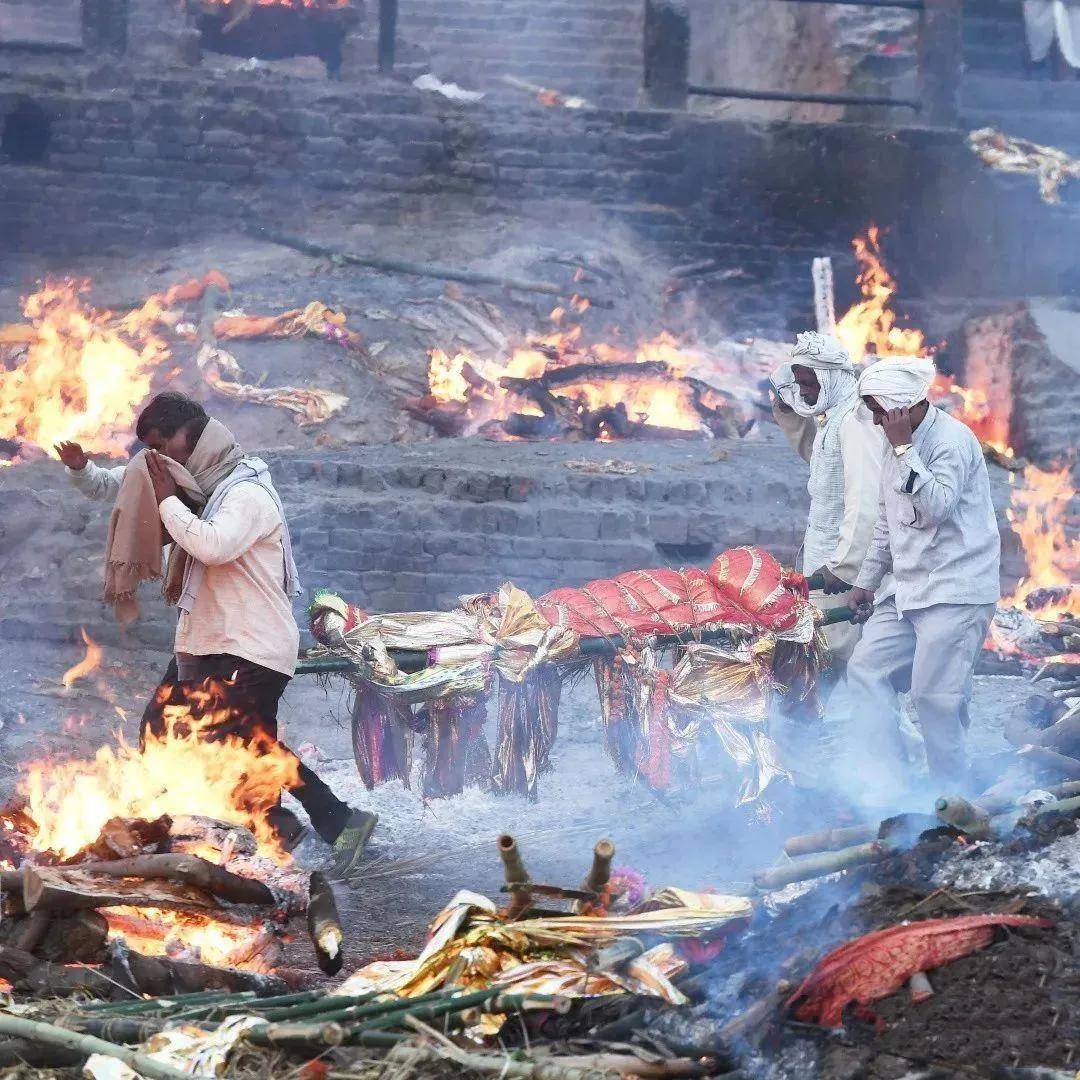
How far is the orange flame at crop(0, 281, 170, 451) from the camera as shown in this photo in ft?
40.6

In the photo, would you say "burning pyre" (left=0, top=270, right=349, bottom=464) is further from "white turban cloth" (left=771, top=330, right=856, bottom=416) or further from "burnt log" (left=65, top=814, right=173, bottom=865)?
"burnt log" (left=65, top=814, right=173, bottom=865)

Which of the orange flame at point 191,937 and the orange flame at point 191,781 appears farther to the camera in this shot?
the orange flame at point 191,781

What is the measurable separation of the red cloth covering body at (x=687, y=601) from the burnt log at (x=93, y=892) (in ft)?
6.43

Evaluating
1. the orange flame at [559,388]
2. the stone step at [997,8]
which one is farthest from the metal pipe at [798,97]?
the orange flame at [559,388]

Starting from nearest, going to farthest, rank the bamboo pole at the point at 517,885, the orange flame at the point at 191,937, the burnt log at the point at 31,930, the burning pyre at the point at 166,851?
the bamboo pole at the point at 517,885
the burnt log at the point at 31,930
the burning pyre at the point at 166,851
the orange flame at the point at 191,937

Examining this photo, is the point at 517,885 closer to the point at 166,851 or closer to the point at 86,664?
the point at 166,851

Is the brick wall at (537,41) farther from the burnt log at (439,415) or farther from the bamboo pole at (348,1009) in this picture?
the bamboo pole at (348,1009)

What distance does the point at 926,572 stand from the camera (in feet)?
21.7

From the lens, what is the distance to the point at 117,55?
641 inches

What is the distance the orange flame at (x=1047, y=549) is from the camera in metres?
10.6

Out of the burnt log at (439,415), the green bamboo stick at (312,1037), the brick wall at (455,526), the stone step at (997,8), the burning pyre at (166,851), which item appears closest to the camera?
Result: the green bamboo stick at (312,1037)

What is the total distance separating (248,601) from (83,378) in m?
7.32

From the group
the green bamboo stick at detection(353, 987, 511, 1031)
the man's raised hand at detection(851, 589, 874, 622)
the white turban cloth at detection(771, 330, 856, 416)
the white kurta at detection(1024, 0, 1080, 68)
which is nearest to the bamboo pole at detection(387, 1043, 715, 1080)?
the green bamboo stick at detection(353, 987, 511, 1031)

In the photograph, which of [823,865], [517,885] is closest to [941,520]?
[823,865]
